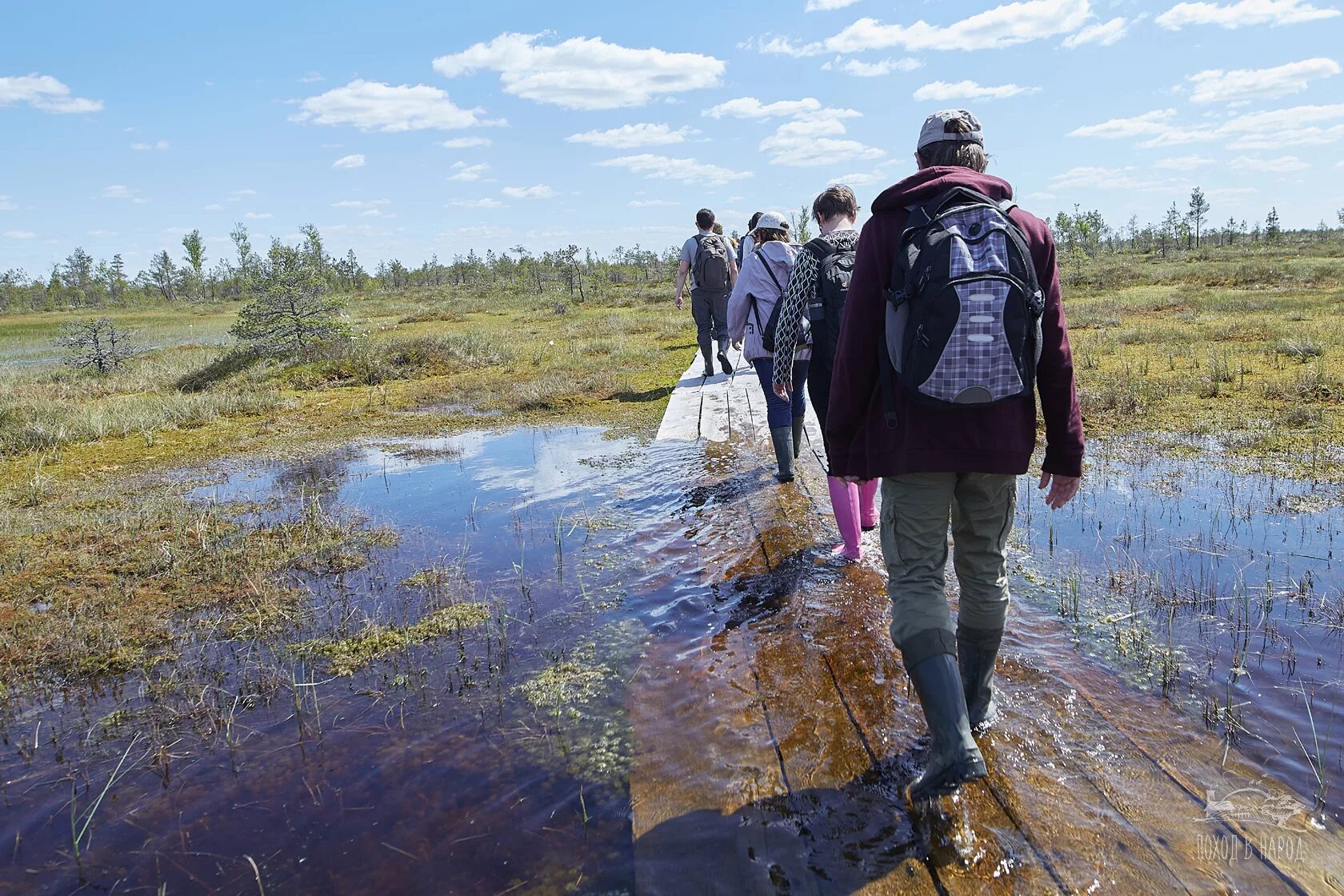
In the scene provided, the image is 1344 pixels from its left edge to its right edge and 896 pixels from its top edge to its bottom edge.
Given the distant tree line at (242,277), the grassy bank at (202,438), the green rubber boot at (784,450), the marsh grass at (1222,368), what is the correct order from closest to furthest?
the grassy bank at (202,438) → the green rubber boot at (784,450) → the marsh grass at (1222,368) → the distant tree line at (242,277)

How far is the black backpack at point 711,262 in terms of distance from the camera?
10.0 meters

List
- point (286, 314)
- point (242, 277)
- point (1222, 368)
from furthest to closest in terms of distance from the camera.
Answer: point (242, 277) → point (286, 314) → point (1222, 368)

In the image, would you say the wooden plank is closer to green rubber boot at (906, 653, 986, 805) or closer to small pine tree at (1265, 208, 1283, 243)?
green rubber boot at (906, 653, 986, 805)

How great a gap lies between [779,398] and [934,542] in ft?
10.1

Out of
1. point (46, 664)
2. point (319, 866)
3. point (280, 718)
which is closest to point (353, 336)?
point (46, 664)

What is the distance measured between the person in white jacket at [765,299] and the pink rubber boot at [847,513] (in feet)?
3.03

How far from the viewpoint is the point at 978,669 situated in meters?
2.76

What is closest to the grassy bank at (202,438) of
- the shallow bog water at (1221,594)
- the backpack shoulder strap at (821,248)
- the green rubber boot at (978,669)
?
the backpack shoulder strap at (821,248)

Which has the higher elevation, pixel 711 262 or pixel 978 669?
pixel 711 262

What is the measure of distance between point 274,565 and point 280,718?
2.09 metres

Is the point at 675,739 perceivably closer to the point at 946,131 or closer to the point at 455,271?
the point at 946,131

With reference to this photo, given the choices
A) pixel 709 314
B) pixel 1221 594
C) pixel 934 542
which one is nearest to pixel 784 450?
pixel 1221 594

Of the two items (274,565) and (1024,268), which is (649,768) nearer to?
(1024,268)

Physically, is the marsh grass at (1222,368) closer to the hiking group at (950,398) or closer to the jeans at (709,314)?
the jeans at (709,314)
